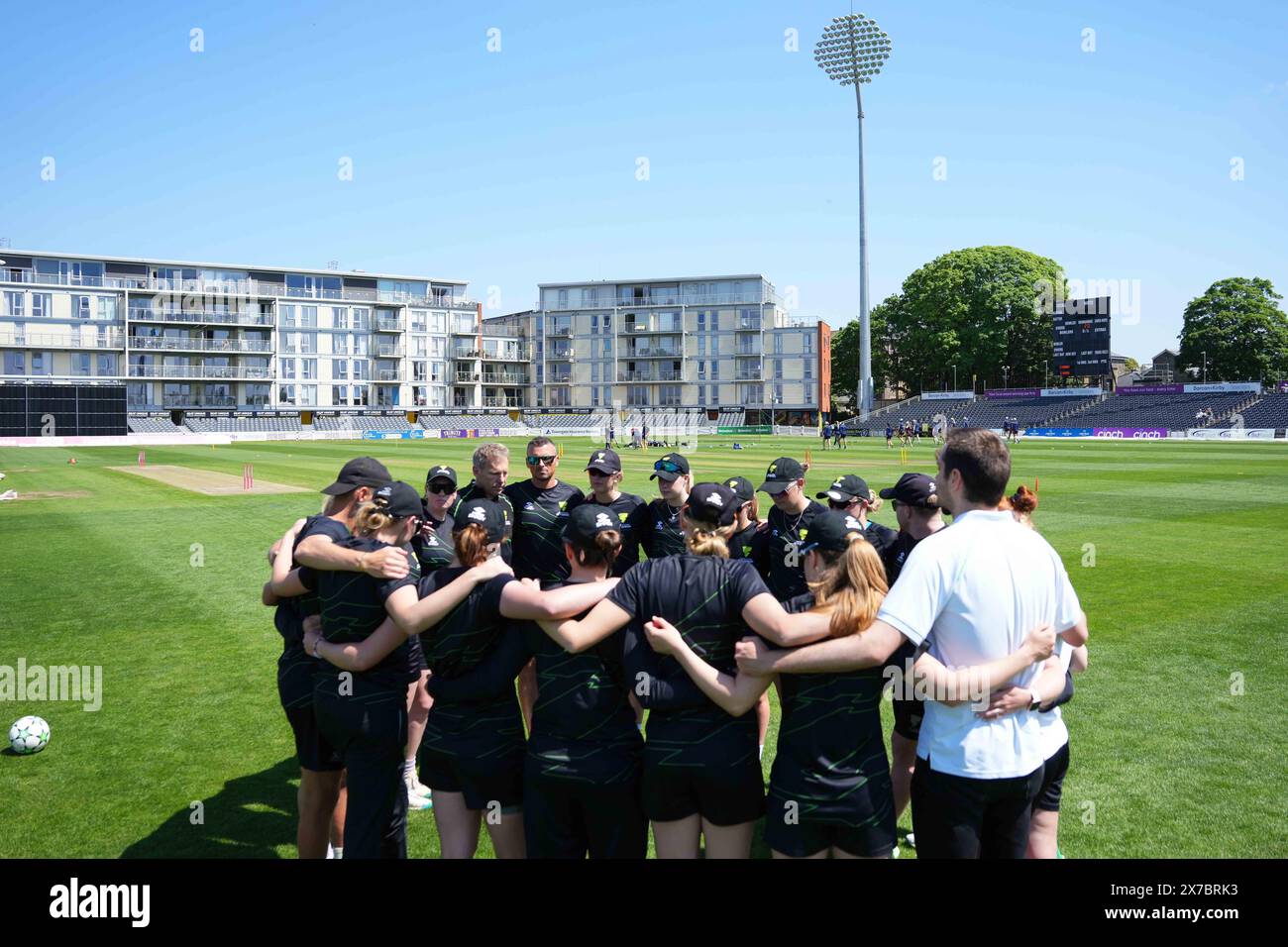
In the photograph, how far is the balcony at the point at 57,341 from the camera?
262 ft

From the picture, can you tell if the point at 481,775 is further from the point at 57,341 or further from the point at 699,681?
the point at 57,341

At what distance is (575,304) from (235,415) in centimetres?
4369

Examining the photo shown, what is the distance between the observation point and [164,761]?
7.29 m

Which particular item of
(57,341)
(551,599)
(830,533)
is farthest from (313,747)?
(57,341)

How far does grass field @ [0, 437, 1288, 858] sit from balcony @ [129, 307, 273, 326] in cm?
7308

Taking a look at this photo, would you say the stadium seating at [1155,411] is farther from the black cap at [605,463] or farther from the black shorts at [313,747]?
the black shorts at [313,747]

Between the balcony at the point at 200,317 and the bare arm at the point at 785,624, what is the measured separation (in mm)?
97124

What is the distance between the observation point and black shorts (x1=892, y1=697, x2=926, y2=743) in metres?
5.38

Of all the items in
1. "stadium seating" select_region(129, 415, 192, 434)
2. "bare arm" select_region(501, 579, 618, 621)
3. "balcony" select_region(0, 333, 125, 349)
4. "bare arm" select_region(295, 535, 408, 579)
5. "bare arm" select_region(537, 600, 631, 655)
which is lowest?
"bare arm" select_region(537, 600, 631, 655)

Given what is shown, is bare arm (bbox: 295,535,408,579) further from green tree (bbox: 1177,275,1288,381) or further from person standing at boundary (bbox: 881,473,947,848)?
green tree (bbox: 1177,275,1288,381)

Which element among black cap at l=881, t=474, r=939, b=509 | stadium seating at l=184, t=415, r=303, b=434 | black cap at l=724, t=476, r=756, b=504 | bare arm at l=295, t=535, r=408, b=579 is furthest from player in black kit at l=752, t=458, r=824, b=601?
stadium seating at l=184, t=415, r=303, b=434

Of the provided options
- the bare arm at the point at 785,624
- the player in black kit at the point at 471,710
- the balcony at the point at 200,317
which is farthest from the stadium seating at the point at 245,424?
the bare arm at the point at 785,624
